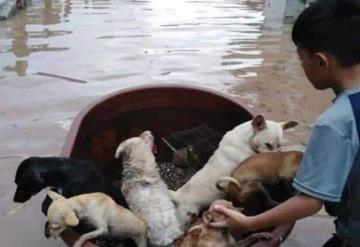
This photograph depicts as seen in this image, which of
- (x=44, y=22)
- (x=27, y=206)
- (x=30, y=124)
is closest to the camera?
(x=27, y=206)

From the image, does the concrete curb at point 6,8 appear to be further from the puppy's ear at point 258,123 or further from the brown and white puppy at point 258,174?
the brown and white puppy at point 258,174

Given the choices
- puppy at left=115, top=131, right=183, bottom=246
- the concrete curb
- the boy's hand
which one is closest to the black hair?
the boy's hand

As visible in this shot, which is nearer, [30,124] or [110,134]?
[110,134]

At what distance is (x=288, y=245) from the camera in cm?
310

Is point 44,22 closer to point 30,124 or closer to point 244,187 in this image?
point 30,124

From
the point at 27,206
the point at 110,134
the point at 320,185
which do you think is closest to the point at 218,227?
the point at 320,185

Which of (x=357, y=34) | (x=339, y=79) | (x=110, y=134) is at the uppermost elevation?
(x=357, y=34)

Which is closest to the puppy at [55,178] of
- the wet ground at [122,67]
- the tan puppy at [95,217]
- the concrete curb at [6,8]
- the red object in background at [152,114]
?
the tan puppy at [95,217]

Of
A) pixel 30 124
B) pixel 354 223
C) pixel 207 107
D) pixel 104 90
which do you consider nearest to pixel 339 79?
pixel 354 223

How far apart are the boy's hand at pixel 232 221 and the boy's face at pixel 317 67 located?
507 mm

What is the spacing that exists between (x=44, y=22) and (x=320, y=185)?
8484 mm

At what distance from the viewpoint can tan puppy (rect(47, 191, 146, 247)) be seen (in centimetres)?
193

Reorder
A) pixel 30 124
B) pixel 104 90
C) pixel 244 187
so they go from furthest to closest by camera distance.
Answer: pixel 104 90
pixel 30 124
pixel 244 187

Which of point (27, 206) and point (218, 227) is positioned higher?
point (218, 227)
